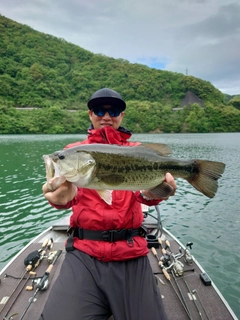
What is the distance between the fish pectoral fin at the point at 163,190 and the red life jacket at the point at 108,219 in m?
0.38

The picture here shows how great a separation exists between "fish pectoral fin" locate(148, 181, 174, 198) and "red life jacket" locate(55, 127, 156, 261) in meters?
0.38

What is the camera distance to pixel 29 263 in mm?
4785

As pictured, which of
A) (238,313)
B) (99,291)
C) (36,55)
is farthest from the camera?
(36,55)

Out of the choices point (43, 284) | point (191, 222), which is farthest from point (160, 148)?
point (191, 222)

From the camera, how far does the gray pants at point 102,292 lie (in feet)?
9.32

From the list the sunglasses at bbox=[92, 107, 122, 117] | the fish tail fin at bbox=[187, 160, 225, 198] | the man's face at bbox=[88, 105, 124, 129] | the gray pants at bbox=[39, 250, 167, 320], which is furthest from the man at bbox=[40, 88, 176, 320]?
the sunglasses at bbox=[92, 107, 122, 117]

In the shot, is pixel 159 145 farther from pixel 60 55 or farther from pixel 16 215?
pixel 60 55

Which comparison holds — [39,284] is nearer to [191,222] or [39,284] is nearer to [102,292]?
[102,292]

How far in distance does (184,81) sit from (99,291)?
149722 mm

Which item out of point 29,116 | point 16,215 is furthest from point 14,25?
point 16,215

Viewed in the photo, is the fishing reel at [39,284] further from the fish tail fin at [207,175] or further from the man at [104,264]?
the fish tail fin at [207,175]

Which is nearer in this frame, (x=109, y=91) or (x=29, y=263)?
(x=109, y=91)

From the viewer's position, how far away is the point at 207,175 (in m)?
3.04

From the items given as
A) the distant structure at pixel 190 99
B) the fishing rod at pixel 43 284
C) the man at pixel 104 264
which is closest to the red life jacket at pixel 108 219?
the man at pixel 104 264
